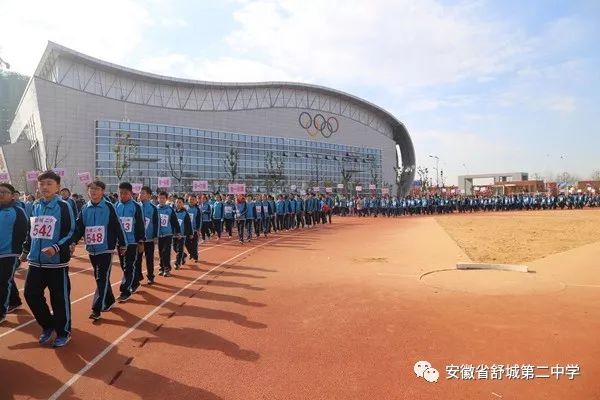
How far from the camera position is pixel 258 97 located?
231 feet

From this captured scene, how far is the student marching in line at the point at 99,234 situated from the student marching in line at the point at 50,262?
0.78m

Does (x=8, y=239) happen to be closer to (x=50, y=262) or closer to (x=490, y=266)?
(x=50, y=262)

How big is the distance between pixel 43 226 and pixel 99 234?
A: 3.23 feet

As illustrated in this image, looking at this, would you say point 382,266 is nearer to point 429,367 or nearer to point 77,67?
point 429,367

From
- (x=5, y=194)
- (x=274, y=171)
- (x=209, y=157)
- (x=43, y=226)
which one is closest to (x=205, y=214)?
(x=5, y=194)

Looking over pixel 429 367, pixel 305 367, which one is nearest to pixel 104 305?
pixel 305 367

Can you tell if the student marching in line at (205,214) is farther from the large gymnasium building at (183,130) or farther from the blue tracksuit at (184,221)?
the large gymnasium building at (183,130)

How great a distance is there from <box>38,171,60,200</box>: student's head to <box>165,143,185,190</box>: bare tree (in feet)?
169

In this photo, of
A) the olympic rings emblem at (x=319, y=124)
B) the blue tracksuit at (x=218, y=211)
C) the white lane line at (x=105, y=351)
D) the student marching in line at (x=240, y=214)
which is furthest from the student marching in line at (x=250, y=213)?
the olympic rings emblem at (x=319, y=124)

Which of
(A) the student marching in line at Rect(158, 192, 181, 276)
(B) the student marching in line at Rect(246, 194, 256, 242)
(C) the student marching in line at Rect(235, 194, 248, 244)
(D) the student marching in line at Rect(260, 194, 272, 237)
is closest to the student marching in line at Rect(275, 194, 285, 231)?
(D) the student marching in line at Rect(260, 194, 272, 237)

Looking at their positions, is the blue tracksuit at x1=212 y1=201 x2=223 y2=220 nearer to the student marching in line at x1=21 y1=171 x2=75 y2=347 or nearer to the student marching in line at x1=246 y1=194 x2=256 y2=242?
the student marching in line at x1=246 y1=194 x2=256 y2=242

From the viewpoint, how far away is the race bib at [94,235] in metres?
6.15

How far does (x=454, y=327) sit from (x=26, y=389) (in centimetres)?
517

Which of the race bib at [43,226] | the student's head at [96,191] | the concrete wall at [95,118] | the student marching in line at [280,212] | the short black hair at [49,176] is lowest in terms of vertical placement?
the student marching in line at [280,212]
